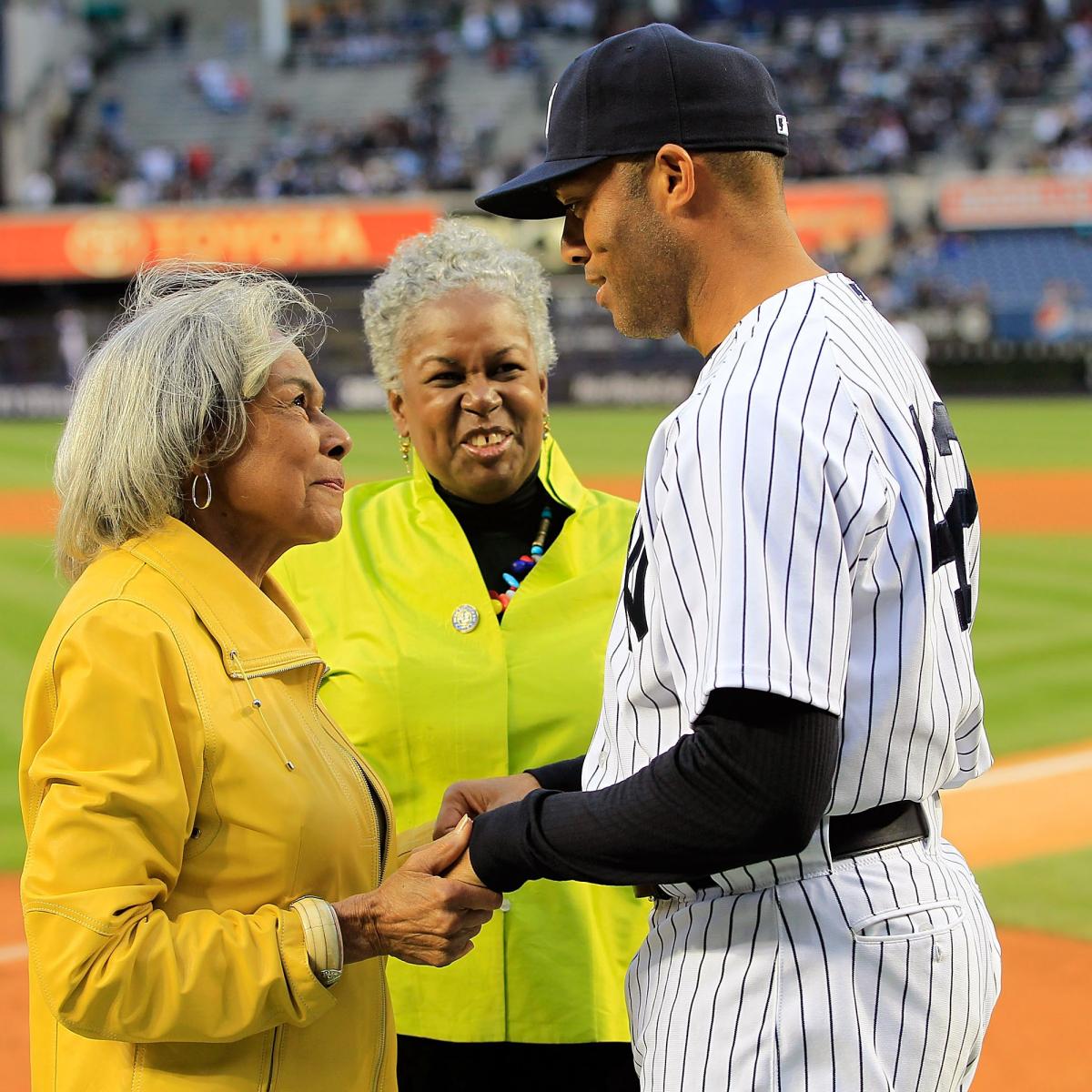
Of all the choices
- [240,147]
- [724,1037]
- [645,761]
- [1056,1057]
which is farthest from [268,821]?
[240,147]

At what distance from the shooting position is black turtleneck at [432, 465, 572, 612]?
10.3ft

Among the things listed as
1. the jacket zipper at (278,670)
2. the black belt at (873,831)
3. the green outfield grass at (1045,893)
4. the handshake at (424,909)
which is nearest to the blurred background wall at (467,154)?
the green outfield grass at (1045,893)

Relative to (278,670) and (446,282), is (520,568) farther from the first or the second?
(278,670)

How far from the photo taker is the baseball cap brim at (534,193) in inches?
76.4

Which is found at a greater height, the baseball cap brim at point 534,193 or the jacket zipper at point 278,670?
the baseball cap brim at point 534,193

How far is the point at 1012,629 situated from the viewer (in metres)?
9.88

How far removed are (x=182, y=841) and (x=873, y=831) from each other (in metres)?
0.95

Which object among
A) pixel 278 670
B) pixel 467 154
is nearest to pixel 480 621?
pixel 278 670

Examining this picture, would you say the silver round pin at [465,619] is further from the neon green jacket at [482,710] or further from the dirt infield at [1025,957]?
the dirt infield at [1025,957]

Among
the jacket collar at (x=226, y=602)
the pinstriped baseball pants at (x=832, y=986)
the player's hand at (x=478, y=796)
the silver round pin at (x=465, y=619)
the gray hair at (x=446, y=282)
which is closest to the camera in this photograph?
the pinstriped baseball pants at (x=832, y=986)

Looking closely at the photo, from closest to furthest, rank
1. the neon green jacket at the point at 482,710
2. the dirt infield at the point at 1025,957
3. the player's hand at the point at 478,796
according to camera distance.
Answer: the player's hand at the point at 478,796 → the neon green jacket at the point at 482,710 → the dirt infield at the point at 1025,957

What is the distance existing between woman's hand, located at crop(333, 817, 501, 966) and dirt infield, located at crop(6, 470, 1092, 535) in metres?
11.6

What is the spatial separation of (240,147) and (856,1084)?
3920cm

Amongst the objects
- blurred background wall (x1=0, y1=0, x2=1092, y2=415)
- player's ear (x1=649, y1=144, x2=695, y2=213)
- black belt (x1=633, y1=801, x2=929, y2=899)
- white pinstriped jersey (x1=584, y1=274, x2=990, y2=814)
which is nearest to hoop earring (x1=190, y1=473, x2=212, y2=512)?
white pinstriped jersey (x1=584, y1=274, x2=990, y2=814)
